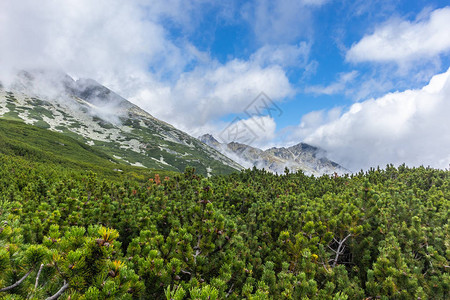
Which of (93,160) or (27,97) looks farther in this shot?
(27,97)

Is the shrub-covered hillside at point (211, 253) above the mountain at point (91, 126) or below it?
below

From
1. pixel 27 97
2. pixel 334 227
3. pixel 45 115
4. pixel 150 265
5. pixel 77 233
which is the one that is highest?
pixel 27 97

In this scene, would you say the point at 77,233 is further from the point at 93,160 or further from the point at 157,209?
the point at 93,160

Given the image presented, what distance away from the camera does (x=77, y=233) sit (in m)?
2.87

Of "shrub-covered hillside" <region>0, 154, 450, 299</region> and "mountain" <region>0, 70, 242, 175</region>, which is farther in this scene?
"mountain" <region>0, 70, 242, 175</region>

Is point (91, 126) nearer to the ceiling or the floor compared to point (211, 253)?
nearer to the ceiling

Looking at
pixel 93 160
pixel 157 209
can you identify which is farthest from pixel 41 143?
pixel 157 209

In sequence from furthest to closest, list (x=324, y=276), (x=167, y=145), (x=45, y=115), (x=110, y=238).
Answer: (x=167, y=145) → (x=45, y=115) → (x=324, y=276) → (x=110, y=238)

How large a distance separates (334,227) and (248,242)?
139 inches

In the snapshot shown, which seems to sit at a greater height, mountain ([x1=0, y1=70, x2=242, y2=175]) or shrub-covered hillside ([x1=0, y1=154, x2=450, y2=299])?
mountain ([x1=0, y1=70, x2=242, y2=175])

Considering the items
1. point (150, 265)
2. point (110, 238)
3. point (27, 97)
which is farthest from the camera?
point (27, 97)

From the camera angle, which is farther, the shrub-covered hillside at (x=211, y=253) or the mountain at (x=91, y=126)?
the mountain at (x=91, y=126)

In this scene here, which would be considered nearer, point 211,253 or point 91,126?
point 211,253

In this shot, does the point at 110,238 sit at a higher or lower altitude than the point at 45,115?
lower
